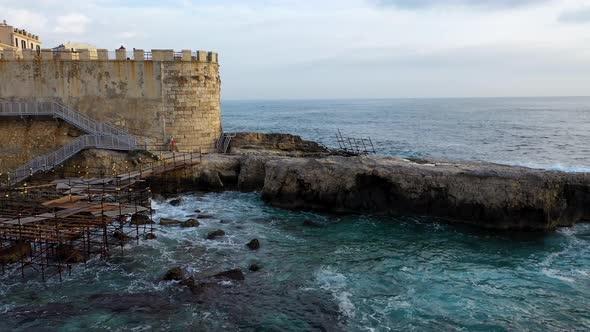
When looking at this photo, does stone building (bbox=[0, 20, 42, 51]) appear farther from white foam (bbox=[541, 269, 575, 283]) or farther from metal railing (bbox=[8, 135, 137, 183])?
white foam (bbox=[541, 269, 575, 283])

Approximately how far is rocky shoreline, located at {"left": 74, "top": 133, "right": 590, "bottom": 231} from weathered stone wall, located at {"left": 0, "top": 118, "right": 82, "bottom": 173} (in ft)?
22.9

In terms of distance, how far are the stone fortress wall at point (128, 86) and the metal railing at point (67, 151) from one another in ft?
8.74

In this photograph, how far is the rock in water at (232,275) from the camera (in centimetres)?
1709

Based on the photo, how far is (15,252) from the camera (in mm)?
18453

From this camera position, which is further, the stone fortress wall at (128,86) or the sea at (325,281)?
the stone fortress wall at (128,86)

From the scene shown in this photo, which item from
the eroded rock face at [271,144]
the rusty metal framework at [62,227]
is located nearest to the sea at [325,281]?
the rusty metal framework at [62,227]

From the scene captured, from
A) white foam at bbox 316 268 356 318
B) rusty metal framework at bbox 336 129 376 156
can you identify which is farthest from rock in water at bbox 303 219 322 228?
rusty metal framework at bbox 336 129 376 156

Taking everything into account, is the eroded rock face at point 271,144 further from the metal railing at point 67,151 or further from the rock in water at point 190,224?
the rock in water at point 190,224

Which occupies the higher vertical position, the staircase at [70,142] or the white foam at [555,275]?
the staircase at [70,142]

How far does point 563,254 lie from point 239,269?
546 inches

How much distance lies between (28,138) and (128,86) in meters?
6.99

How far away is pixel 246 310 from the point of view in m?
14.9

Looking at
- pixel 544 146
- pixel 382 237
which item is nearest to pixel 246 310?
pixel 382 237

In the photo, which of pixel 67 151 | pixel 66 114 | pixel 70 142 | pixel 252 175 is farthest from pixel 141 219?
pixel 66 114
